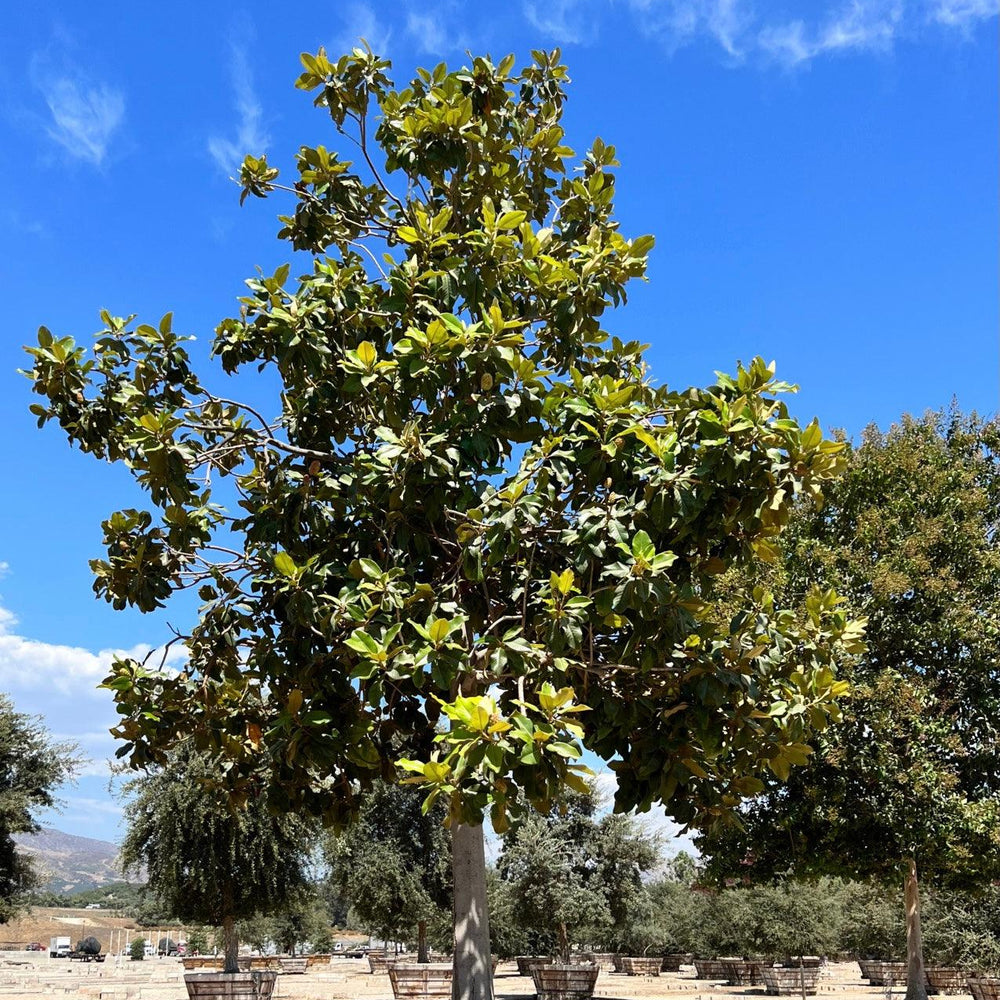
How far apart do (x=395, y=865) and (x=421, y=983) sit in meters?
8.72

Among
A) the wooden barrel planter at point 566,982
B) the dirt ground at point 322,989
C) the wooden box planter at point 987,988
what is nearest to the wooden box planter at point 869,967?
the dirt ground at point 322,989

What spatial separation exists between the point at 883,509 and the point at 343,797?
45.2 feet

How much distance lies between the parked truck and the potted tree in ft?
186

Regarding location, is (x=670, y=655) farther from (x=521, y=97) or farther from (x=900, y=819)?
(x=900, y=819)

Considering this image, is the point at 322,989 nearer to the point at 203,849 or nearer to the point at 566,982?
the point at 203,849

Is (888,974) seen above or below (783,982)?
below

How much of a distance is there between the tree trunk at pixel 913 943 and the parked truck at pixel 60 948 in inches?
2674

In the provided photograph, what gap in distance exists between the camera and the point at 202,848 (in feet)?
73.1

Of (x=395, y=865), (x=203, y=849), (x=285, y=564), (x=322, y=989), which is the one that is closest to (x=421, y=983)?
(x=203, y=849)

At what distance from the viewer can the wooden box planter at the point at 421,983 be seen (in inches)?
783

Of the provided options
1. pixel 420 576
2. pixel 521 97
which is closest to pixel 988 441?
pixel 521 97

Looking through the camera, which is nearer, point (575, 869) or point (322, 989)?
point (575, 869)

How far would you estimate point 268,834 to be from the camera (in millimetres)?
22609

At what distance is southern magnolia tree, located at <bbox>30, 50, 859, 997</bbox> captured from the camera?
6.24 meters
